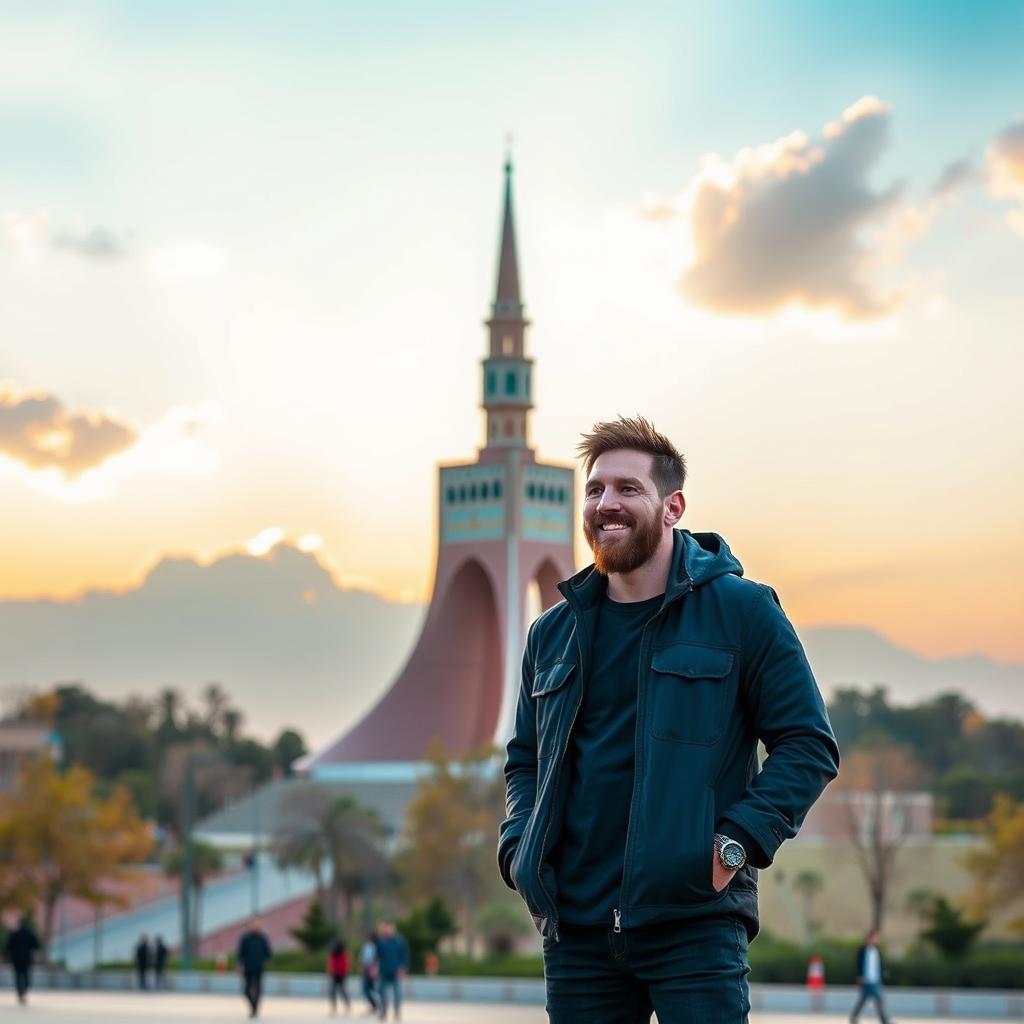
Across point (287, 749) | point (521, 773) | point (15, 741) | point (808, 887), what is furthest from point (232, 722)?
point (521, 773)

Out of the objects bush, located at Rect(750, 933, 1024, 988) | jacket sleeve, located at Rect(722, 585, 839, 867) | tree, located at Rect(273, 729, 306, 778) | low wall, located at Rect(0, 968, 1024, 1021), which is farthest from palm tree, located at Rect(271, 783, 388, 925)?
tree, located at Rect(273, 729, 306, 778)

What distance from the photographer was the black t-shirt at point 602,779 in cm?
428

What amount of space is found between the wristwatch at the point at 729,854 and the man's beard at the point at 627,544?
60 centimetres

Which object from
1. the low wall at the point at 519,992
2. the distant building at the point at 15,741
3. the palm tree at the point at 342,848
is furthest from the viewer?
the distant building at the point at 15,741

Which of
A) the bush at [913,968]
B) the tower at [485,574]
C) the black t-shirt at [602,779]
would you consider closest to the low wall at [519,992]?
the bush at [913,968]

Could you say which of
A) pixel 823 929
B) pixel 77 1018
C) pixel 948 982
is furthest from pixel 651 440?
pixel 823 929

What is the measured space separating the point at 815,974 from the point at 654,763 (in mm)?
27373

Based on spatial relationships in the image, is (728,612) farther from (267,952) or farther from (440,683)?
(440,683)

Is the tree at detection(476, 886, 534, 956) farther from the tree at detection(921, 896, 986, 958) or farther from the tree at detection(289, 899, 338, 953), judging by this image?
the tree at detection(921, 896, 986, 958)

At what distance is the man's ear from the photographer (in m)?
4.49

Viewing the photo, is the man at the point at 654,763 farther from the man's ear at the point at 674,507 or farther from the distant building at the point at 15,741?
the distant building at the point at 15,741

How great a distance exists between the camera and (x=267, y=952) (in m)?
22.0

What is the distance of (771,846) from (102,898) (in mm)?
44008

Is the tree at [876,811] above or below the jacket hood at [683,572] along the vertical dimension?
above
